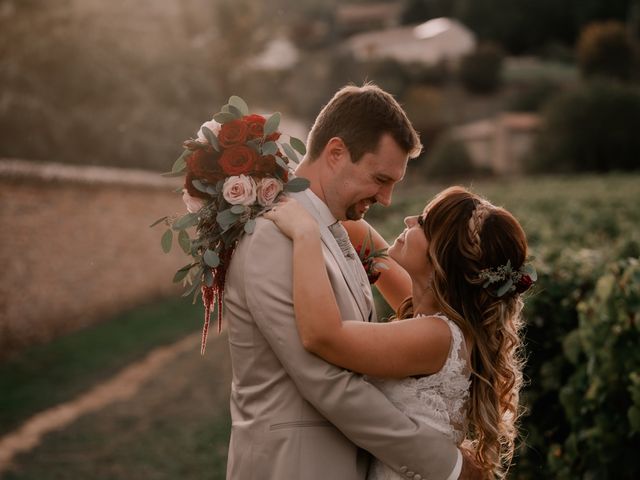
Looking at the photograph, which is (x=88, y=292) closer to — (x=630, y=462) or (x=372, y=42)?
(x=630, y=462)

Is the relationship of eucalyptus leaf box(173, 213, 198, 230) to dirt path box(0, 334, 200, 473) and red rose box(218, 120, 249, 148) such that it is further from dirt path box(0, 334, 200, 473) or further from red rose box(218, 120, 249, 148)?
dirt path box(0, 334, 200, 473)

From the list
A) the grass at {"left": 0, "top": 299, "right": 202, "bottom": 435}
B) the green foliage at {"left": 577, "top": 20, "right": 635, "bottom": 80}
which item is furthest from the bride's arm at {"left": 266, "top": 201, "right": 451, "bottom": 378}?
the green foliage at {"left": 577, "top": 20, "right": 635, "bottom": 80}

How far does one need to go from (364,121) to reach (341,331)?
0.85m

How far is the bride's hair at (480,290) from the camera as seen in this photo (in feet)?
9.84

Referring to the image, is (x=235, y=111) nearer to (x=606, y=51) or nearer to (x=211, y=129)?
(x=211, y=129)

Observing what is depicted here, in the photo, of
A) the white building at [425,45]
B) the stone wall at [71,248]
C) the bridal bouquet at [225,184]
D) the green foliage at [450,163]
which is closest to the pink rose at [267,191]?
the bridal bouquet at [225,184]

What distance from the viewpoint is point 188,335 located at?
13516mm

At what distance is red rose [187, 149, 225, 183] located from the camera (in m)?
2.98

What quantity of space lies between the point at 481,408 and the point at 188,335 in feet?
35.5

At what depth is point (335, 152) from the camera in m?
3.09

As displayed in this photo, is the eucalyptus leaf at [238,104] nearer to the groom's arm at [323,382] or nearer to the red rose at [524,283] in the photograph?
the groom's arm at [323,382]

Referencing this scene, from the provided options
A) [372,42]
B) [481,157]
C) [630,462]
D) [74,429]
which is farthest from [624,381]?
[372,42]

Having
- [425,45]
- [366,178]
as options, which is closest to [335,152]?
[366,178]

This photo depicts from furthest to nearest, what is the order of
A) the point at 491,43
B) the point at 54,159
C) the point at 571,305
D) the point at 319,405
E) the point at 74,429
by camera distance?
1. the point at 491,43
2. the point at 54,159
3. the point at 74,429
4. the point at 571,305
5. the point at 319,405
